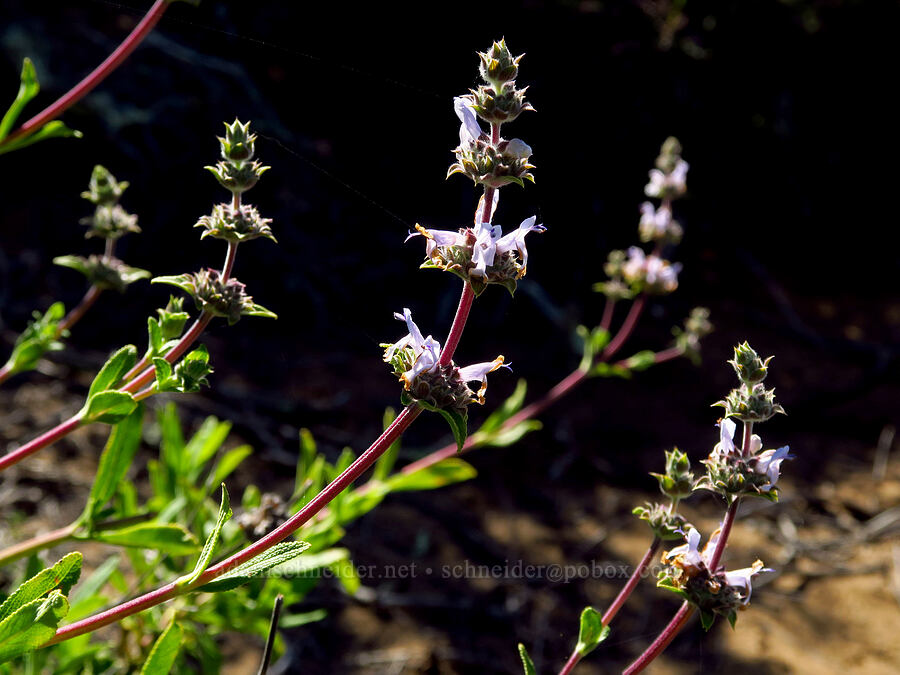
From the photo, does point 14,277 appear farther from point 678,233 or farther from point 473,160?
point 473,160

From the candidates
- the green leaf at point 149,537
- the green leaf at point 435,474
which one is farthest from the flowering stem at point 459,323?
the green leaf at point 435,474

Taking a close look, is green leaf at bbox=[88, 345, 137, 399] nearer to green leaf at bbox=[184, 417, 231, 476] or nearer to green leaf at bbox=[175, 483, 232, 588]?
green leaf at bbox=[175, 483, 232, 588]

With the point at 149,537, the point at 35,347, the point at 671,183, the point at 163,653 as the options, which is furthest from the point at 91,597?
the point at 671,183

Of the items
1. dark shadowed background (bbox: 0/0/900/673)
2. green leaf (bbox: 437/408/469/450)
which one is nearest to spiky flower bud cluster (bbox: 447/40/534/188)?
green leaf (bbox: 437/408/469/450)

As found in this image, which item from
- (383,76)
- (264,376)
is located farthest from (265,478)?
(383,76)

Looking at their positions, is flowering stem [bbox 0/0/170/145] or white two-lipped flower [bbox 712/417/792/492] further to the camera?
flowering stem [bbox 0/0/170/145]

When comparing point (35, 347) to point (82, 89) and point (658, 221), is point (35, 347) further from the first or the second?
point (658, 221)
